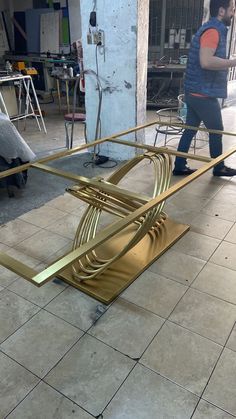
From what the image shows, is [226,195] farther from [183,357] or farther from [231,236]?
[183,357]

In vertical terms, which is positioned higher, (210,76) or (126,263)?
(210,76)

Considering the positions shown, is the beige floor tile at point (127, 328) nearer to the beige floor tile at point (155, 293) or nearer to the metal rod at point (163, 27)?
the beige floor tile at point (155, 293)

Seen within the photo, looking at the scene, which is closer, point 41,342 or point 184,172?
point 41,342

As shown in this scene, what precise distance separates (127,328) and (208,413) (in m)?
0.53

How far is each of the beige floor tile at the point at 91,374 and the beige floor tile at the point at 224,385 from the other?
1.15 ft

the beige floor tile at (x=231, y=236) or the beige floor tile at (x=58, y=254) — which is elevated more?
the beige floor tile at (x=231, y=236)

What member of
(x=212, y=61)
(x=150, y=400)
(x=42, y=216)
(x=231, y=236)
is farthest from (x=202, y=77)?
(x=150, y=400)

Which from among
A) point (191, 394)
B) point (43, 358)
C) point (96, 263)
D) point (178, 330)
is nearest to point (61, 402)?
point (43, 358)

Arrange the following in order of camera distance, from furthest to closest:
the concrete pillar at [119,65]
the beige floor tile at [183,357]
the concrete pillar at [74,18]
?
the concrete pillar at [74,18]
the concrete pillar at [119,65]
the beige floor tile at [183,357]

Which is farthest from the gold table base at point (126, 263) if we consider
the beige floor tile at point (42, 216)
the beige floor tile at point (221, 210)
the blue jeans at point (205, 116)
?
the blue jeans at point (205, 116)

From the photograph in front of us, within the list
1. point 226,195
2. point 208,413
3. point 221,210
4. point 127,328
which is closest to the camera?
point 208,413

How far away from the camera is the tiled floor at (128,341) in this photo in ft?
4.47

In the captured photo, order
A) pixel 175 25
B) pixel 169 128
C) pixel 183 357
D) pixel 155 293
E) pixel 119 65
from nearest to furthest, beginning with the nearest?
→ pixel 183 357 < pixel 155 293 < pixel 119 65 < pixel 169 128 < pixel 175 25

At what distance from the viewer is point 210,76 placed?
9.61 feet
